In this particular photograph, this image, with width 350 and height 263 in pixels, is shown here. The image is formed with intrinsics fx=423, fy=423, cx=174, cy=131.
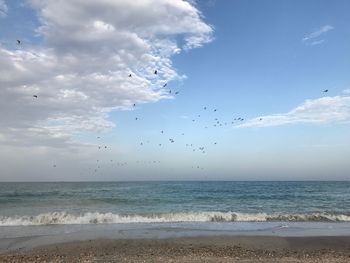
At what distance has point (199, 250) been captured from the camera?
14.7m

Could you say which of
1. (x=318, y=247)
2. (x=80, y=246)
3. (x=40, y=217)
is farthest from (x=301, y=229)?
(x=40, y=217)

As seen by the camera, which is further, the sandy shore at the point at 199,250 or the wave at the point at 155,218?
the wave at the point at 155,218

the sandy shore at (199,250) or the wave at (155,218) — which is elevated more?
the wave at (155,218)

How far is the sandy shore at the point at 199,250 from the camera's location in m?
13.3

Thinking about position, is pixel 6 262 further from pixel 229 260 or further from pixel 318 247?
pixel 318 247

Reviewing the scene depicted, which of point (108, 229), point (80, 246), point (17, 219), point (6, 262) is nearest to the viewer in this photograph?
point (6, 262)

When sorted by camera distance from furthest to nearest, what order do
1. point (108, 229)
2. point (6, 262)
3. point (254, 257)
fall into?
point (108, 229)
point (254, 257)
point (6, 262)

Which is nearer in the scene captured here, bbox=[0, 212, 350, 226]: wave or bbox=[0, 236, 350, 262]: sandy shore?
bbox=[0, 236, 350, 262]: sandy shore

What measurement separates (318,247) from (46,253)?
980cm

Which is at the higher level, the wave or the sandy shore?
the wave

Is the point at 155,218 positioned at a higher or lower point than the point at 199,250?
higher

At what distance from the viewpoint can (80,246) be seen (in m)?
15.5

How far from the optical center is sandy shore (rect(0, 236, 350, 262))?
524 inches

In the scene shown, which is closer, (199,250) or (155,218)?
(199,250)
